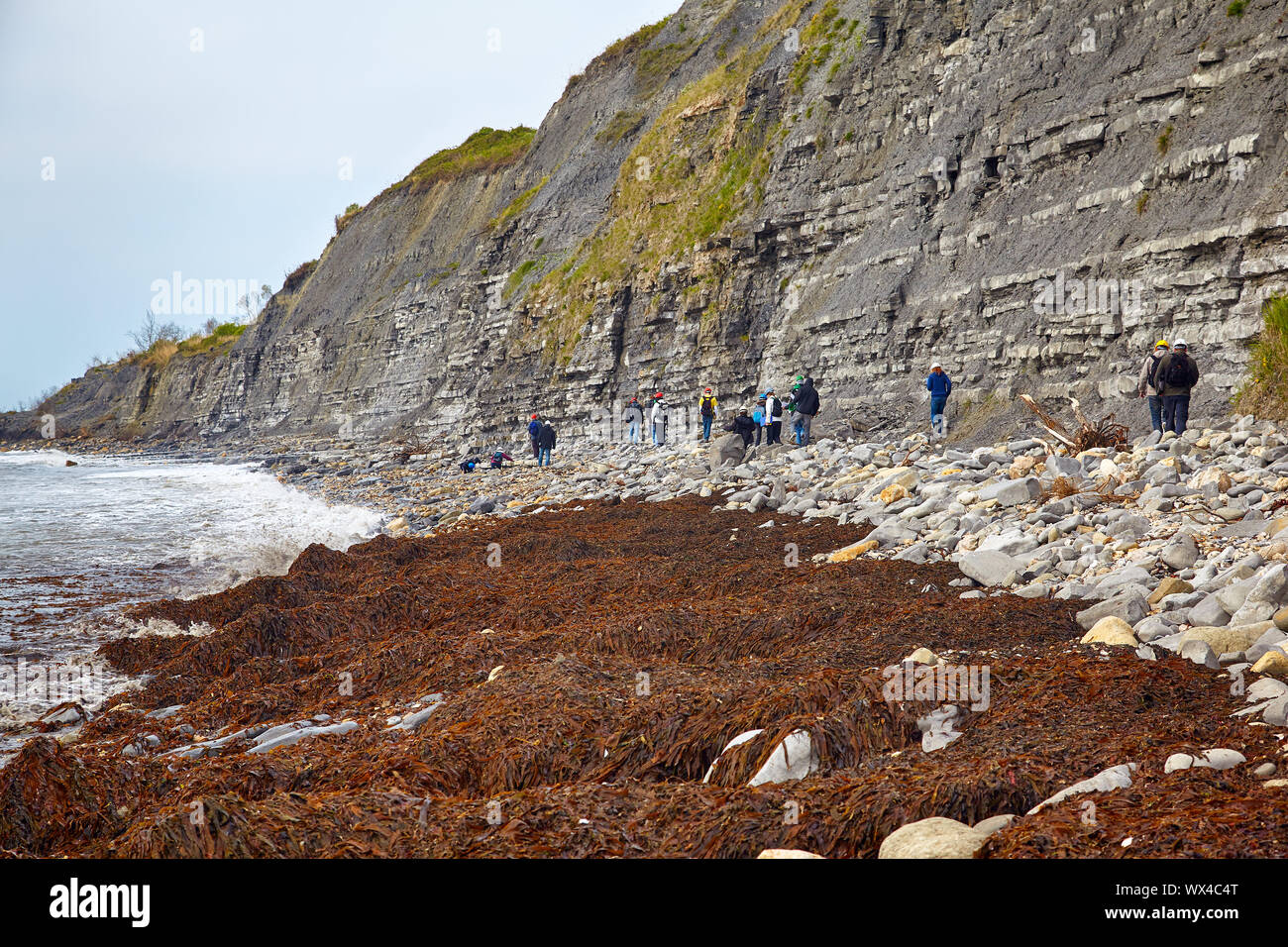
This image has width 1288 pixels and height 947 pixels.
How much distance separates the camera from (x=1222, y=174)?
634 inches

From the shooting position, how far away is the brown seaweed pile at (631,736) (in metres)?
3.36

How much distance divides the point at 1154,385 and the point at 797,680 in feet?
37.3

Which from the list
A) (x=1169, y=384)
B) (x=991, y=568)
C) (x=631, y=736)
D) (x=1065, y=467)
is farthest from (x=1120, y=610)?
(x=1169, y=384)

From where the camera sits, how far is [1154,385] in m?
13.7

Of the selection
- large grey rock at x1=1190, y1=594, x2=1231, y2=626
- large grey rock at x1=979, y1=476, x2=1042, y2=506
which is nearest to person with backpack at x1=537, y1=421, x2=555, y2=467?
large grey rock at x1=979, y1=476, x2=1042, y2=506

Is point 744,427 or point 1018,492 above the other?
point 744,427

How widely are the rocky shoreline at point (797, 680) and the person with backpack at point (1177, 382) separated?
4.71 ft

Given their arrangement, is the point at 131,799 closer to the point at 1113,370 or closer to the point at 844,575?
the point at 844,575

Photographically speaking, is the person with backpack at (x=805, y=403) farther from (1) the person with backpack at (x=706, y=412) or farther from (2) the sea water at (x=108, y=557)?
(2) the sea water at (x=108, y=557)

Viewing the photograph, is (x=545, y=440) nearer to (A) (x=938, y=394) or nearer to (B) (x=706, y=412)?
(B) (x=706, y=412)

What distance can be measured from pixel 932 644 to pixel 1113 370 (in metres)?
13.4

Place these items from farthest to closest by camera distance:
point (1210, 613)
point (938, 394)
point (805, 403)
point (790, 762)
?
point (805, 403), point (938, 394), point (1210, 613), point (790, 762)
